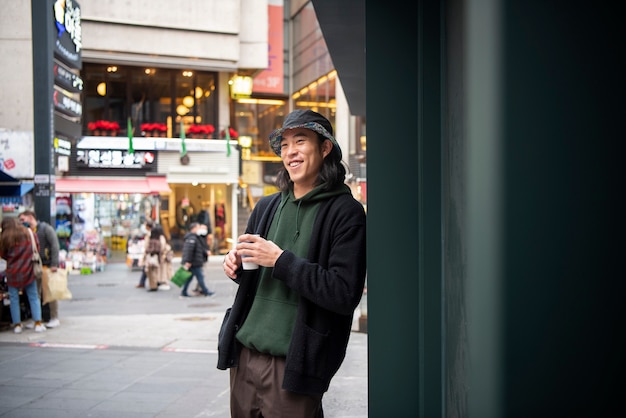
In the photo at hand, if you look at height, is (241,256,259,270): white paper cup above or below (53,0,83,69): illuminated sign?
below

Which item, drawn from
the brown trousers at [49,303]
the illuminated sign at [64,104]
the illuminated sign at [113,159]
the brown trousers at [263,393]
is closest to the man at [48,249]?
the brown trousers at [49,303]

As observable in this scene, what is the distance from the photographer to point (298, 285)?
8.35 ft

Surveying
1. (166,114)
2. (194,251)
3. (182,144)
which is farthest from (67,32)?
(166,114)

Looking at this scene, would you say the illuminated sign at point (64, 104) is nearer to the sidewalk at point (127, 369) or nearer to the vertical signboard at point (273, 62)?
the sidewalk at point (127, 369)

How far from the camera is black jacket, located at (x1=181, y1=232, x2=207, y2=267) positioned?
16094 mm

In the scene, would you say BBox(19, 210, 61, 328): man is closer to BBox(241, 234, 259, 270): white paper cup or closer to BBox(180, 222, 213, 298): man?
BBox(180, 222, 213, 298): man

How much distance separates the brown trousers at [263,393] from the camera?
266cm

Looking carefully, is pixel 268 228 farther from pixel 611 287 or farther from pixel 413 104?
pixel 611 287

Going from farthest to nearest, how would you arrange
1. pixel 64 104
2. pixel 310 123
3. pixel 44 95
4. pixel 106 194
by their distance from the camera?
pixel 106 194 < pixel 64 104 < pixel 44 95 < pixel 310 123

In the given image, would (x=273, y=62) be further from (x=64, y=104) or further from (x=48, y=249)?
(x=48, y=249)

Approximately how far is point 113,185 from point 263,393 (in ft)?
85.6

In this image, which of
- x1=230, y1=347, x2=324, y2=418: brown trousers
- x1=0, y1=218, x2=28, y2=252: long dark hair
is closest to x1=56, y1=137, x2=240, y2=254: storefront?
x1=0, y1=218, x2=28, y2=252: long dark hair

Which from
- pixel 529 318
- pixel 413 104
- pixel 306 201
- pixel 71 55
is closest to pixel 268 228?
pixel 306 201

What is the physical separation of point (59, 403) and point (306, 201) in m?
4.54
